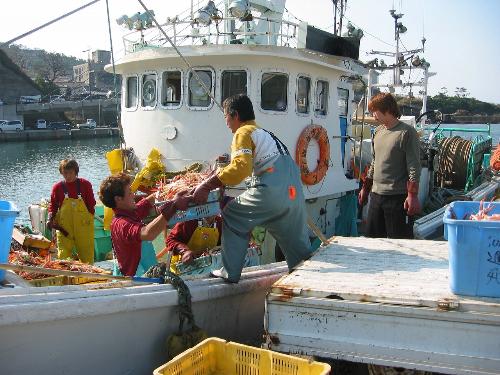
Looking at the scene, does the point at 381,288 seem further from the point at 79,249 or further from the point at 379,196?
the point at 79,249

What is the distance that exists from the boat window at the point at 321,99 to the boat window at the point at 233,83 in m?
1.36

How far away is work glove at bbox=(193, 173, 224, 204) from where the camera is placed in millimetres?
3979

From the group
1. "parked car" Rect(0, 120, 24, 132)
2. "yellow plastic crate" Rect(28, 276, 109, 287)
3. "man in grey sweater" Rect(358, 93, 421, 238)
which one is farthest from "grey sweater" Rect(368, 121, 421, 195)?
"parked car" Rect(0, 120, 24, 132)

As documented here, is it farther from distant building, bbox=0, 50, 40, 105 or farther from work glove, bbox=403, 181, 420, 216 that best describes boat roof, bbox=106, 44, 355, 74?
distant building, bbox=0, 50, 40, 105

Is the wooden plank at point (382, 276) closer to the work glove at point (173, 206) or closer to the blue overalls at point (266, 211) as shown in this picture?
the blue overalls at point (266, 211)

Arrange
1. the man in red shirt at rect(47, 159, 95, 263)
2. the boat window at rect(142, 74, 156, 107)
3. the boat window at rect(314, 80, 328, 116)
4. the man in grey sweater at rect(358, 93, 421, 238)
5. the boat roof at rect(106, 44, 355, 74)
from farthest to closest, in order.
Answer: the boat window at rect(314, 80, 328, 116) < the boat window at rect(142, 74, 156, 107) < the boat roof at rect(106, 44, 355, 74) < the man in red shirt at rect(47, 159, 95, 263) < the man in grey sweater at rect(358, 93, 421, 238)

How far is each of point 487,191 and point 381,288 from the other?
8.87 meters

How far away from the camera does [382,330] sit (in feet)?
11.1

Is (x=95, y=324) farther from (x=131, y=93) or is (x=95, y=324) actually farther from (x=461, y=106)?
(x=461, y=106)

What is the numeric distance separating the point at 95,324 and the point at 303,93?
18.2 ft

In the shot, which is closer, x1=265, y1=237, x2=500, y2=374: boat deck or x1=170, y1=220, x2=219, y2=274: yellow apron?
x1=265, y1=237, x2=500, y2=374: boat deck

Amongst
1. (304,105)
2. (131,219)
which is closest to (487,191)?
(304,105)

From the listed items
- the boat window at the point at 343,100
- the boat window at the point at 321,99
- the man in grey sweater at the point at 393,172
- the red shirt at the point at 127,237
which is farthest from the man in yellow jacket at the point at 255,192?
the boat window at the point at 343,100

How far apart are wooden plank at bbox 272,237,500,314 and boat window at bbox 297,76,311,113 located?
3635mm
